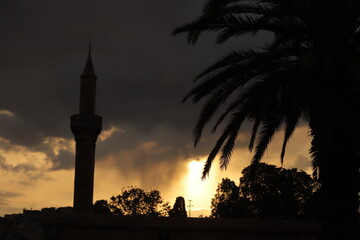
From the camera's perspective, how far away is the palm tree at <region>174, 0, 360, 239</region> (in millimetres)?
12680

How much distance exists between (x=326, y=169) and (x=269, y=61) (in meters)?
3.01

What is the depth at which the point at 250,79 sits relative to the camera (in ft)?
48.5

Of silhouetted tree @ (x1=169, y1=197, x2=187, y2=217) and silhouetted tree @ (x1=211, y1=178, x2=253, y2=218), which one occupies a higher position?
silhouetted tree @ (x1=211, y1=178, x2=253, y2=218)

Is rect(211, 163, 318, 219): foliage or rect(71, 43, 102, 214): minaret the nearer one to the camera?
rect(71, 43, 102, 214): minaret

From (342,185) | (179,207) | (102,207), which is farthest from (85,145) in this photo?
(342,185)

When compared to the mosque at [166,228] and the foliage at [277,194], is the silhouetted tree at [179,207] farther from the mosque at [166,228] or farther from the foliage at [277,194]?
the foliage at [277,194]

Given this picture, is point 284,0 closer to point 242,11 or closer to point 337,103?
point 242,11

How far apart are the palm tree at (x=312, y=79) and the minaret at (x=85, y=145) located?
1255 inches

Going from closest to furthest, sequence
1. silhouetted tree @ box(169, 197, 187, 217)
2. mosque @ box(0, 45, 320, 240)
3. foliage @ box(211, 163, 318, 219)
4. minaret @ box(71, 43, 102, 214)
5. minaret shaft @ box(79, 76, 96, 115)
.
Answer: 1. mosque @ box(0, 45, 320, 240)
2. silhouetted tree @ box(169, 197, 187, 217)
3. minaret @ box(71, 43, 102, 214)
4. minaret shaft @ box(79, 76, 96, 115)
5. foliage @ box(211, 163, 318, 219)

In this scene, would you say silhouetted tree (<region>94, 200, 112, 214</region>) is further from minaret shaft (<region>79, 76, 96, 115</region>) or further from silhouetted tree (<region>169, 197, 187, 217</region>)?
silhouetted tree (<region>169, 197, 187, 217</region>)

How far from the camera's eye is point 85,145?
153 feet

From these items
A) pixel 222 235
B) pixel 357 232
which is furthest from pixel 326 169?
pixel 222 235

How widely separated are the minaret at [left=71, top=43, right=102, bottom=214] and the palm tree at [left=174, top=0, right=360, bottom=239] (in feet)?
105

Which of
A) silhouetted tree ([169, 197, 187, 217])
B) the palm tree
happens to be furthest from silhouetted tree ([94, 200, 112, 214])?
the palm tree
